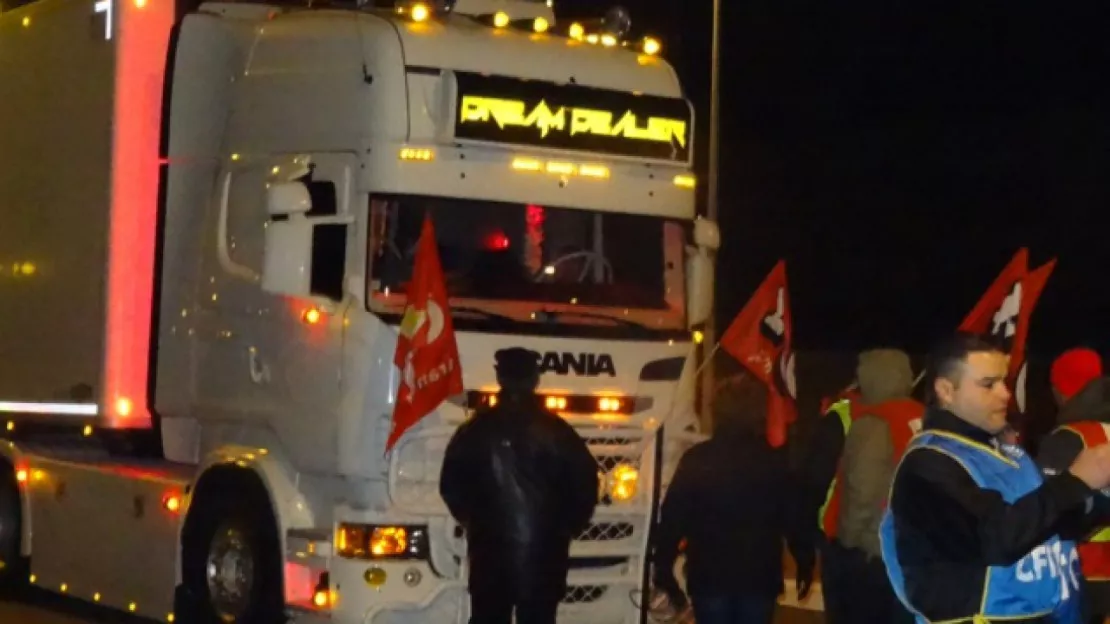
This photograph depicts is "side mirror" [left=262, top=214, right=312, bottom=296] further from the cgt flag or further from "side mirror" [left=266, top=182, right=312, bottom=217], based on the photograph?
the cgt flag

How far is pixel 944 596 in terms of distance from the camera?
200 inches

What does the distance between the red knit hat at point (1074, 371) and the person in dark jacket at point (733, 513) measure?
1.28 meters

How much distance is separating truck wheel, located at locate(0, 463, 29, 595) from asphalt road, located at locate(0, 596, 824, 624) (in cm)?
17

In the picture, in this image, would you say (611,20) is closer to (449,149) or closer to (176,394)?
(449,149)

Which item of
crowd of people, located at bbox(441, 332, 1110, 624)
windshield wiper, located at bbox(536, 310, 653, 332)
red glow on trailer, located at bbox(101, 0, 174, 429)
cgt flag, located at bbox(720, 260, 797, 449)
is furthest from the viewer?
red glow on trailer, located at bbox(101, 0, 174, 429)

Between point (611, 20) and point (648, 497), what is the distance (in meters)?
2.84

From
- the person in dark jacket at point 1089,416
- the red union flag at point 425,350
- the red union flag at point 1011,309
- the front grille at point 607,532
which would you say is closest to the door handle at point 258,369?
the red union flag at point 425,350

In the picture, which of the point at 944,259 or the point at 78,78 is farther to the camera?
the point at 944,259

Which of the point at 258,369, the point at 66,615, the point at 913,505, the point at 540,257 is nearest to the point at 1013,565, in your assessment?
the point at 913,505

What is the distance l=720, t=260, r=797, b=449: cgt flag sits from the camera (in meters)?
9.66

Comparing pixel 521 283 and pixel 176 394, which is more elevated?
pixel 521 283

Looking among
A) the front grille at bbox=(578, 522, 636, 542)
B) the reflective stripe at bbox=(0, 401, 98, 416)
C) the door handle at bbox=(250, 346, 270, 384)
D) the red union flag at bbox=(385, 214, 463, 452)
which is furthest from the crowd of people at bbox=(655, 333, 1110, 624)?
the reflective stripe at bbox=(0, 401, 98, 416)

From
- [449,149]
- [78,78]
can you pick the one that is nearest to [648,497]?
[449,149]

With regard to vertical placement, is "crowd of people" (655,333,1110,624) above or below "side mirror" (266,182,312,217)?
below
